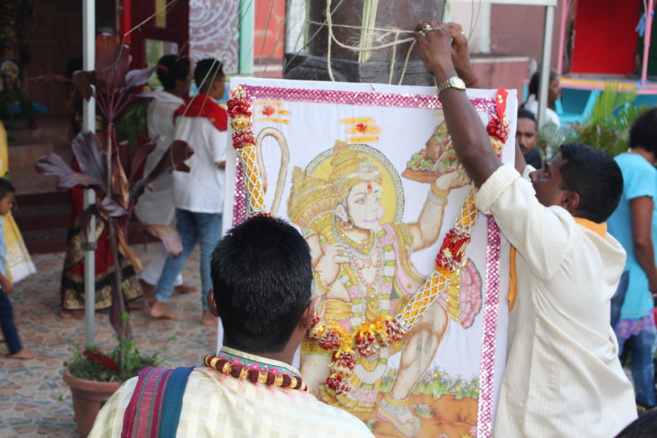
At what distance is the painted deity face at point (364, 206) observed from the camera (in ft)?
8.12

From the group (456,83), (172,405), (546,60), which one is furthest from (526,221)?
(546,60)

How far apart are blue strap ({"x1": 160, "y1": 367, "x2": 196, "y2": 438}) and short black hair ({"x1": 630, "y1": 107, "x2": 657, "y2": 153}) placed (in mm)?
3436

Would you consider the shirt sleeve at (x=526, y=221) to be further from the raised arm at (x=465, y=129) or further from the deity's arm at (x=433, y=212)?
the deity's arm at (x=433, y=212)

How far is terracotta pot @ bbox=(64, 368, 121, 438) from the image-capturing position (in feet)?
12.9

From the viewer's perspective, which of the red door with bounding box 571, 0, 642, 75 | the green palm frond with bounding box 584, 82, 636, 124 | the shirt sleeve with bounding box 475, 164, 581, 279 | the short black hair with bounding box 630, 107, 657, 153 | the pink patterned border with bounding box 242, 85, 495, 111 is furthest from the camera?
the red door with bounding box 571, 0, 642, 75

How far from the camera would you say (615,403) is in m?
2.51

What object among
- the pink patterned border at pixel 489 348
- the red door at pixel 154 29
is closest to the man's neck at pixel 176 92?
the red door at pixel 154 29

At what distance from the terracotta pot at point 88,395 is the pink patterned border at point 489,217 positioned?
188cm

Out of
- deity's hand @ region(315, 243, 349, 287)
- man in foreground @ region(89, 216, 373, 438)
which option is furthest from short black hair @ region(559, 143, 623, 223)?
man in foreground @ region(89, 216, 373, 438)

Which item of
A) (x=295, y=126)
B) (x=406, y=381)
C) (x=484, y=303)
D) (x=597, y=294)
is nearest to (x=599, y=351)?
(x=597, y=294)

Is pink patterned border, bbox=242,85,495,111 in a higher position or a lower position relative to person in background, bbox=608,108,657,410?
higher

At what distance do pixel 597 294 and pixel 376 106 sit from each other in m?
0.85

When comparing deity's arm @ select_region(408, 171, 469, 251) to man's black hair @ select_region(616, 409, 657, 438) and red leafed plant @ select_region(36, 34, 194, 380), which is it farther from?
red leafed plant @ select_region(36, 34, 194, 380)

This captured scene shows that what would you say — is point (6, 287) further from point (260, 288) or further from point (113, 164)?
point (260, 288)
